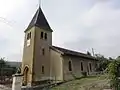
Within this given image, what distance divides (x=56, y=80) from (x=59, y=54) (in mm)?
4174

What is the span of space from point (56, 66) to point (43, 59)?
240 cm

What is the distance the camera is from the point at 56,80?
25828mm

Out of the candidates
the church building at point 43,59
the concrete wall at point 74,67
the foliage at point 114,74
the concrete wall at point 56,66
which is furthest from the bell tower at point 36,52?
the foliage at point 114,74

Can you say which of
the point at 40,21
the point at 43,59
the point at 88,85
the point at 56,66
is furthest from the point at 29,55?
the point at 88,85

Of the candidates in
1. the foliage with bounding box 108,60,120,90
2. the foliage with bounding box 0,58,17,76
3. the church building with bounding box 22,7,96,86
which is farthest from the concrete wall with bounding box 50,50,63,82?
the foliage with bounding box 0,58,17,76

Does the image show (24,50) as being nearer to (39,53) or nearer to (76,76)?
(39,53)

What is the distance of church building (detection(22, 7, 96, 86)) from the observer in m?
24.9

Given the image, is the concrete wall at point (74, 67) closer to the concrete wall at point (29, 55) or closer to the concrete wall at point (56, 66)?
the concrete wall at point (56, 66)

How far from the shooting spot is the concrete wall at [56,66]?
2564cm

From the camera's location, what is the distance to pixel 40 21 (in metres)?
28.2

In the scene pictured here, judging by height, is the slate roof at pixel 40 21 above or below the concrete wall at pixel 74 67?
above

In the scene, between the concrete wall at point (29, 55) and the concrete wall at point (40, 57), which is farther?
the concrete wall at point (40, 57)

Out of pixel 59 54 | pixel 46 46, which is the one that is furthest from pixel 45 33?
pixel 59 54

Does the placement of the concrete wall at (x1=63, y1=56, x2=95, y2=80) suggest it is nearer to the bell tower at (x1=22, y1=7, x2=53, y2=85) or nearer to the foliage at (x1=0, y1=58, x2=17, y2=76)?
the bell tower at (x1=22, y1=7, x2=53, y2=85)
